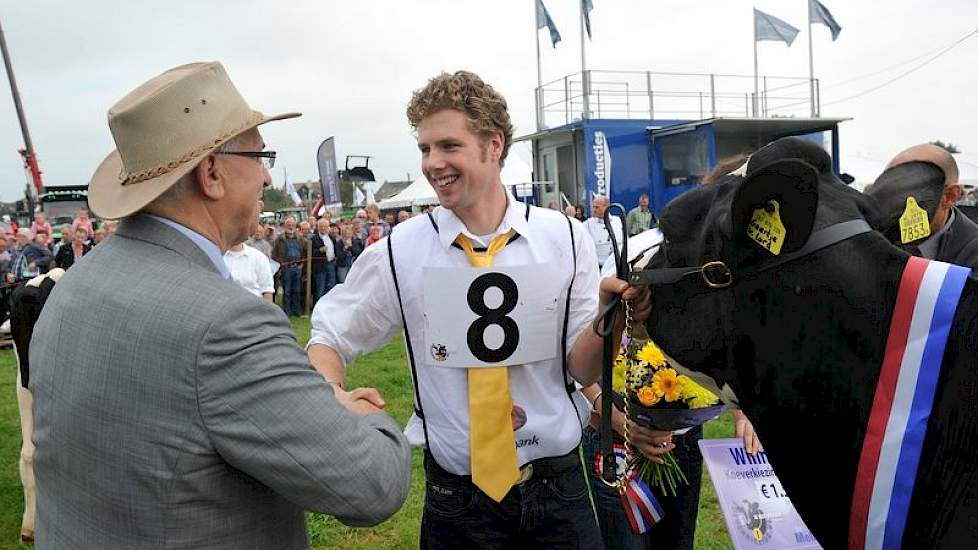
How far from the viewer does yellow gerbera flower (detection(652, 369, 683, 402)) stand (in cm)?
263

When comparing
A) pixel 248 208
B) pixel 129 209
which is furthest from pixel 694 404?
pixel 129 209

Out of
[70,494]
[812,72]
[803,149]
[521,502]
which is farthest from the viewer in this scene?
[812,72]

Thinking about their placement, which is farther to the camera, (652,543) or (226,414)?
(652,543)

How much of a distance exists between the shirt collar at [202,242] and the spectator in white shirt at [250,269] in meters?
5.89

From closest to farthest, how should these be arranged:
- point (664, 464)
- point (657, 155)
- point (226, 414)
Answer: point (226, 414), point (664, 464), point (657, 155)

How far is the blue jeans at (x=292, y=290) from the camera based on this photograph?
50.1 feet

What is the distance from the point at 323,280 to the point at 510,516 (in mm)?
14534

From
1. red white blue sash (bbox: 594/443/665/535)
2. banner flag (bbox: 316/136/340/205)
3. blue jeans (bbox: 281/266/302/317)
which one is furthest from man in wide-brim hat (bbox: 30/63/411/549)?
banner flag (bbox: 316/136/340/205)

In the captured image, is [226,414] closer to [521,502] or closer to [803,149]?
[521,502]

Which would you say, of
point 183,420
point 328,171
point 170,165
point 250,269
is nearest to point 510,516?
point 183,420

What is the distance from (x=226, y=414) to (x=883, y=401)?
1.32 m

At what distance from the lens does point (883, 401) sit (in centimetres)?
148

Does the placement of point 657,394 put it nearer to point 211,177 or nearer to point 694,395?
point 694,395

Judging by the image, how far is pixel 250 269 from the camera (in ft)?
24.9
